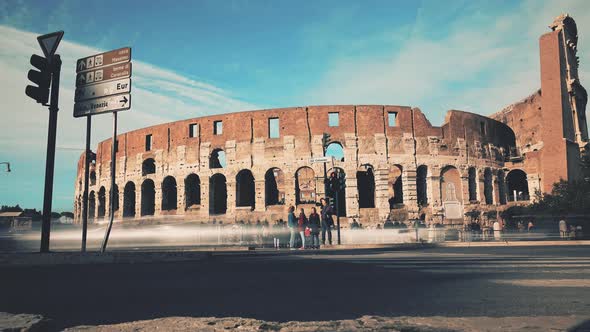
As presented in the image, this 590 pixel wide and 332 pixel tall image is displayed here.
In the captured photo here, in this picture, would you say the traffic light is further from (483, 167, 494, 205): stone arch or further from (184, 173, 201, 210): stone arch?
(483, 167, 494, 205): stone arch

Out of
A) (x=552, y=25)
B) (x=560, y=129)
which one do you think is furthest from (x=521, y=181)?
(x=552, y=25)

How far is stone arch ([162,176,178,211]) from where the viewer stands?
106 ft

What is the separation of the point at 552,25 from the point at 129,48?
124 feet

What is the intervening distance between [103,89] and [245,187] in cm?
2232

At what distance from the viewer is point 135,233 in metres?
16.9

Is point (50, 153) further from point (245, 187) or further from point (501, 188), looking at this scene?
point (501, 188)

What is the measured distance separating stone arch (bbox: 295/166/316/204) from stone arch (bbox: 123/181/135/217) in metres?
14.2

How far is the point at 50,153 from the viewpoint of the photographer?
27.6 ft

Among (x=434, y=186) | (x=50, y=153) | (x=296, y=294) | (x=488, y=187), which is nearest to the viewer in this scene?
(x=296, y=294)

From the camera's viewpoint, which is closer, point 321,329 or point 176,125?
point 321,329

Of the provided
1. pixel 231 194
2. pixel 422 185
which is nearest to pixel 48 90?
pixel 231 194

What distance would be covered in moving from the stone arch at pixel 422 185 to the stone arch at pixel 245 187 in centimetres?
1187

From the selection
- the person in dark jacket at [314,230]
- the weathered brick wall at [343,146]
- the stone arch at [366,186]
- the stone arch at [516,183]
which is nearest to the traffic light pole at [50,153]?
the person in dark jacket at [314,230]

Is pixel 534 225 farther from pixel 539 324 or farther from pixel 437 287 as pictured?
pixel 539 324
